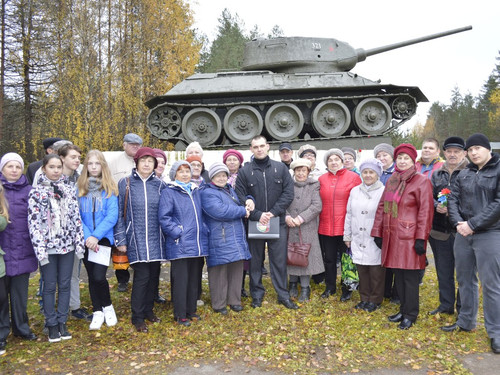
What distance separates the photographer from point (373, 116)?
13.6m

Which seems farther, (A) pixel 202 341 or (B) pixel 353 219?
(B) pixel 353 219

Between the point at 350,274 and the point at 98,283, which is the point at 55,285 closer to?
the point at 98,283

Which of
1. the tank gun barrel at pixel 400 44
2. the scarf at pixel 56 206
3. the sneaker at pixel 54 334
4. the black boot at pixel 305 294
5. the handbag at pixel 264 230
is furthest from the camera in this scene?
the tank gun barrel at pixel 400 44

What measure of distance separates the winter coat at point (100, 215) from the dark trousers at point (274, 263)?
1.68m

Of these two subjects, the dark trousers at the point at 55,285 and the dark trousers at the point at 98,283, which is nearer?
the dark trousers at the point at 55,285

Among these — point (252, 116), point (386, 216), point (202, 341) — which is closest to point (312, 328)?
point (202, 341)

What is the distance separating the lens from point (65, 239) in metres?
3.87

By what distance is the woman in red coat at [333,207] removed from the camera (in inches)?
198

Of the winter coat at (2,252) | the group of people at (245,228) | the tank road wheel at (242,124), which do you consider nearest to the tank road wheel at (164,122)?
the tank road wheel at (242,124)

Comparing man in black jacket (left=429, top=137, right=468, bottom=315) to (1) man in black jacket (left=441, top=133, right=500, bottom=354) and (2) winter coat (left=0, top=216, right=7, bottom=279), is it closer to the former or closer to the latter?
(1) man in black jacket (left=441, top=133, right=500, bottom=354)

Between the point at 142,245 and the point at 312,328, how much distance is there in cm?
201

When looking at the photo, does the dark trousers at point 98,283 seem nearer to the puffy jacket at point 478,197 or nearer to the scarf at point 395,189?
the scarf at point 395,189

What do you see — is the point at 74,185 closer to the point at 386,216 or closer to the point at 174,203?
the point at 174,203

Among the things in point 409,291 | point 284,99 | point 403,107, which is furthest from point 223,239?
point 403,107
